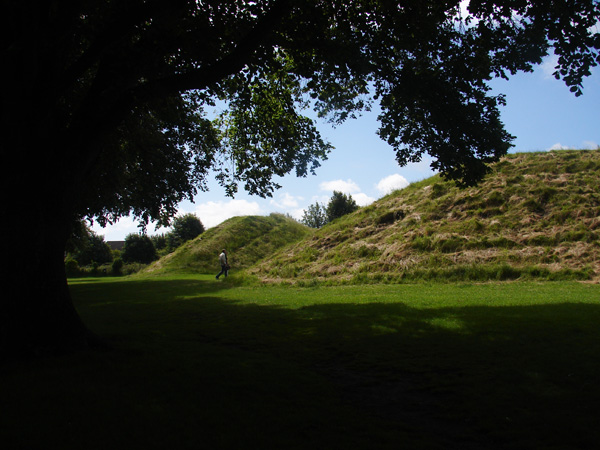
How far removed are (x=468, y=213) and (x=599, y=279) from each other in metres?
8.93

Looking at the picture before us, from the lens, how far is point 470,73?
1023 centimetres

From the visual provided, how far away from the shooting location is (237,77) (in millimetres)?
12227

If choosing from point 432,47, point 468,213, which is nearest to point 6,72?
point 432,47

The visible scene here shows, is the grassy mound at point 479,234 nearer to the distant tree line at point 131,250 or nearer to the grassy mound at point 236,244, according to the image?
the grassy mound at point 236,244

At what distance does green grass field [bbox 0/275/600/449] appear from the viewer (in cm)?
392

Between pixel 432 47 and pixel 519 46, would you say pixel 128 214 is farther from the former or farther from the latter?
pixel 519 46

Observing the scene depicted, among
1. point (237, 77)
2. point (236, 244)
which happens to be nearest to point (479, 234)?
point (237, 77)

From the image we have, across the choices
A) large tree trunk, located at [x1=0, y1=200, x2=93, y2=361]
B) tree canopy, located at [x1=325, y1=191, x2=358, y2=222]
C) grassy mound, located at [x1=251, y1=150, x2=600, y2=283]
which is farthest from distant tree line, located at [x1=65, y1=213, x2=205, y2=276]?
large tree trunk, located at [x1=0, y1=200, x2=93, y2=361]

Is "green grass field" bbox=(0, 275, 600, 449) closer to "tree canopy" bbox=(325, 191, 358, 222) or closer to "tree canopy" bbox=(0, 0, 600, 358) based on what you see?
"tree canopy" bbox=(0, 0, 600, 358)

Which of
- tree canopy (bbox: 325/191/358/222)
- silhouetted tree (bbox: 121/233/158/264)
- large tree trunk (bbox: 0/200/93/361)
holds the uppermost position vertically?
tree canopy (bbox: 325/191/358/222)

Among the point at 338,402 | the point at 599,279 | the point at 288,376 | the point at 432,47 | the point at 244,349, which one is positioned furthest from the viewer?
the point at 599,279

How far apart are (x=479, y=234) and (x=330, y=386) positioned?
1858cm

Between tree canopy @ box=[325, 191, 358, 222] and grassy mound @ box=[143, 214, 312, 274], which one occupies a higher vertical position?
tree canopy @ box=[325, 191, 358, 222]

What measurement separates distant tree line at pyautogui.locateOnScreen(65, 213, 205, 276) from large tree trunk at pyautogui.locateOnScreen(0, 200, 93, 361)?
4933 centimetres
